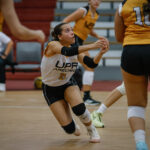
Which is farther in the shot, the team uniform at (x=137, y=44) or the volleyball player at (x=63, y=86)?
the volleyball player at (x=63, y=86)

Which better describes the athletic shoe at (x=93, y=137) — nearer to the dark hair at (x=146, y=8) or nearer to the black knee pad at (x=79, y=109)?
the black knee pad at (x=79, y=109)

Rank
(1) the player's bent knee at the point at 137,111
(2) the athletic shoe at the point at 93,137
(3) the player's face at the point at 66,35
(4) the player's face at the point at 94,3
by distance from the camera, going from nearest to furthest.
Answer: (1) the player's bent knee at the point at 137,111
(2) the athletic shoe at the point at 93,137
(3) the player's face at the point at 66,35
(4) the player's face at the point at 94,3

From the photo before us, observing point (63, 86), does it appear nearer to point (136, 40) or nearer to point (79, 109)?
point (79, 109)

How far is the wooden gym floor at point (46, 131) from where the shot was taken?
3.35 m

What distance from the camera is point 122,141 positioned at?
Result: 137 inches

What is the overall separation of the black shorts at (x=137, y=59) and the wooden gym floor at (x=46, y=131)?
83 cm

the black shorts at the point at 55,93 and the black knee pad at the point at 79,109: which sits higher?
the black shorts at the point at 55,93

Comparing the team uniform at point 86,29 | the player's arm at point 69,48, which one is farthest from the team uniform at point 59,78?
the team uniform at point 86,29

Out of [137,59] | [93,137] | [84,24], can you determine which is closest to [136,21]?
[137,59]

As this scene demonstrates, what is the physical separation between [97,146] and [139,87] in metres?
0.83

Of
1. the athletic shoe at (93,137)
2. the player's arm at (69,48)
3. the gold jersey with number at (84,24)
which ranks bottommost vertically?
the athletic shoe at (93,137)

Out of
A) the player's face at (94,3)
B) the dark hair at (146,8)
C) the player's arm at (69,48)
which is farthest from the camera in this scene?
the player's face at (94,3)

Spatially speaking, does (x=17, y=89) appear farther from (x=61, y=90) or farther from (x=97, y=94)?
(x=61, y=90)

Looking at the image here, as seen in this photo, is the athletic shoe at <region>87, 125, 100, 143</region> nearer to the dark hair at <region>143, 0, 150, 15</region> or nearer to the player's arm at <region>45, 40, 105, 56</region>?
the player's arm at <region>45, 40, 105, 56</region>
